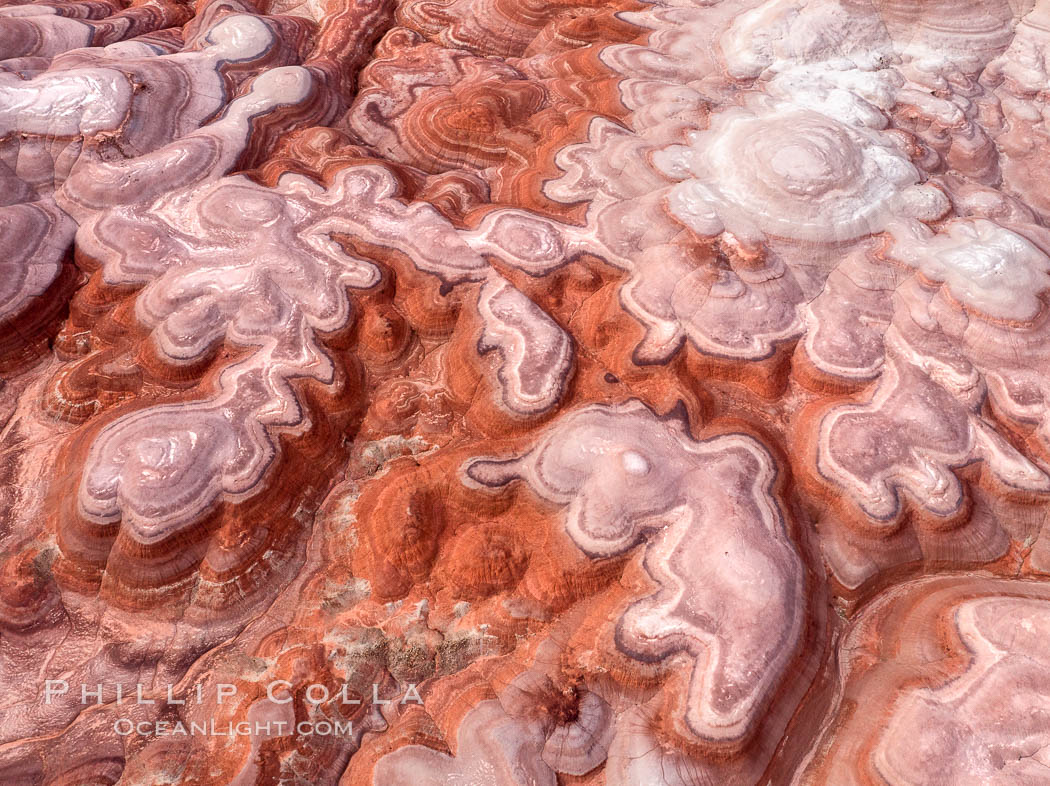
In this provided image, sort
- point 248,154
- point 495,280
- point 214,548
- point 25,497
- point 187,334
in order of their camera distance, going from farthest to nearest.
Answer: point 248,154 < point 495,280 < point 187,334 < point 25,497 < point 214,548

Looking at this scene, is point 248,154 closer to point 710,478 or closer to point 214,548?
point 214,548

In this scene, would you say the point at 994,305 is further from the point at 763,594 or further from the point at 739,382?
the point at 763,594

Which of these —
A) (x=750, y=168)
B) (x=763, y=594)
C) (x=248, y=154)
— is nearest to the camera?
(x=763, y=594)

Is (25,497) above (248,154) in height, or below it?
below

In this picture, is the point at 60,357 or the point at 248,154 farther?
the point at 248,154

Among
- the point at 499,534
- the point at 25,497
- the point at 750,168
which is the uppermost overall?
the point at 750,168

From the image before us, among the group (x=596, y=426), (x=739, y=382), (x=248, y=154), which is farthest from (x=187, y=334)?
(x=739, y=382)
